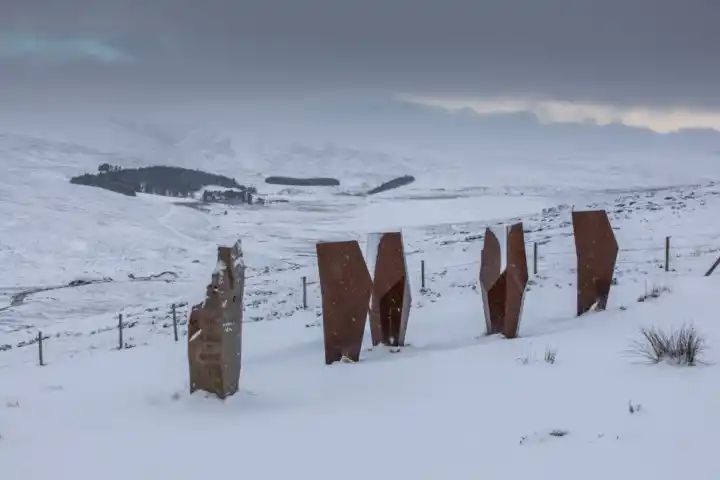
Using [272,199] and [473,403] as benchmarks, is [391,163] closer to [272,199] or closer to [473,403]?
[272,199]

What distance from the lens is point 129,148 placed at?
331ft

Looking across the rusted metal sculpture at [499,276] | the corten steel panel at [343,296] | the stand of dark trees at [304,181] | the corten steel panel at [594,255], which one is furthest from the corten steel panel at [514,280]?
the stand of dark trees at [304,181]

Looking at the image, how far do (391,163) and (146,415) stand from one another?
4071 inches

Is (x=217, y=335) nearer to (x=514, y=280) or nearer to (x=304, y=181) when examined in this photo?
(x=514, y=280)

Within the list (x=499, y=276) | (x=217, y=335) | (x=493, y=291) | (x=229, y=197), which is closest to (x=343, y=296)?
(x=493, y=291)

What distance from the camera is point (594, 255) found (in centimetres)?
1137

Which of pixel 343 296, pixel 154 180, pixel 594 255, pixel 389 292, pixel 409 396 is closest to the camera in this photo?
pixel 409 396

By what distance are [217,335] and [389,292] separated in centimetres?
343

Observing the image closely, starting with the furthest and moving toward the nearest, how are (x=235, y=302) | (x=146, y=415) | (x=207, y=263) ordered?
(x=207, y=263) < (x=235, y=302) < (x=146, y=415)

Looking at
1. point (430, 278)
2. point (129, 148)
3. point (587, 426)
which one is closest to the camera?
point (587, 426)

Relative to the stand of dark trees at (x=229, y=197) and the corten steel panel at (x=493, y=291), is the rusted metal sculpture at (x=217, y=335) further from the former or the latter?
the stand of dark trees at (x=229, y=197)

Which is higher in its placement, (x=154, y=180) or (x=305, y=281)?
(x=154, y=180)

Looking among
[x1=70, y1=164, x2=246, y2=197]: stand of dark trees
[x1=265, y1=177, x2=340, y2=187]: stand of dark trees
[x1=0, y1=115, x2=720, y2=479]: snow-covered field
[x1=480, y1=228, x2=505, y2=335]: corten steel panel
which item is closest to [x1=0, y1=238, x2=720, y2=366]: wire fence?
[x1=0, y1=115, x2=720, y2=479]: snow-covered field

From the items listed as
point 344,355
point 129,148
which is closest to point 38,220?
point 344,355
